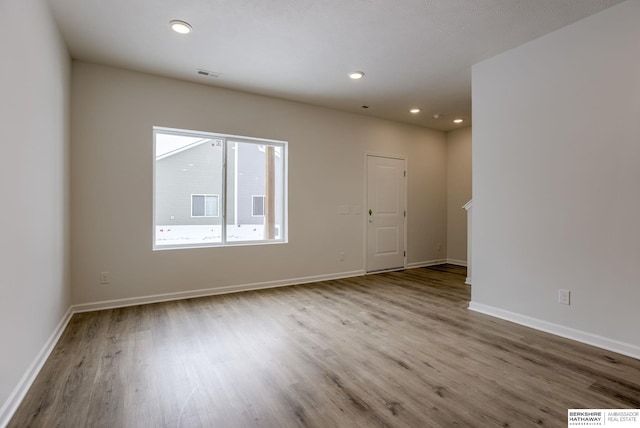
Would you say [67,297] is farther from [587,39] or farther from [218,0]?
[587,39]

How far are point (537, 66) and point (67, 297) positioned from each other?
511 cm

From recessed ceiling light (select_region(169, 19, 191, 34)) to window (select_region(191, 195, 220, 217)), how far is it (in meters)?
1.94

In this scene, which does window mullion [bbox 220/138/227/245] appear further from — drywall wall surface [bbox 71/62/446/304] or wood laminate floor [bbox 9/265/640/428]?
wood laminate floor [bbox 9/265/640/428]

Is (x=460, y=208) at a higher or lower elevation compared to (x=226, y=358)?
higher

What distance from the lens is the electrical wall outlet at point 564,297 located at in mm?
2775

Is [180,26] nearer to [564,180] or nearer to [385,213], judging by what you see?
[564,180]

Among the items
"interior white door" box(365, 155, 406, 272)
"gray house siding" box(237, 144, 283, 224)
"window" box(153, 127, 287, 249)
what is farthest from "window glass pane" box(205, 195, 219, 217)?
"interior white door" box(365, 155, 406, 272)

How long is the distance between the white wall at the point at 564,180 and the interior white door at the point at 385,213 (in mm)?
2179

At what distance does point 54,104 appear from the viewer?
8.96 ft

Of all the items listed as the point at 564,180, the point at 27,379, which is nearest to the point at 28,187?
the point at 27,379

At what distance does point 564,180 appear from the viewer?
280 centimetres

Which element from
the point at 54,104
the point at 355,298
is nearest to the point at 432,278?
the point at 355,298

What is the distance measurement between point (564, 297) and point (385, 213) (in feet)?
10.5

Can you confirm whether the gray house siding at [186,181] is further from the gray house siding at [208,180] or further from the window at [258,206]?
the window at [258,206]
